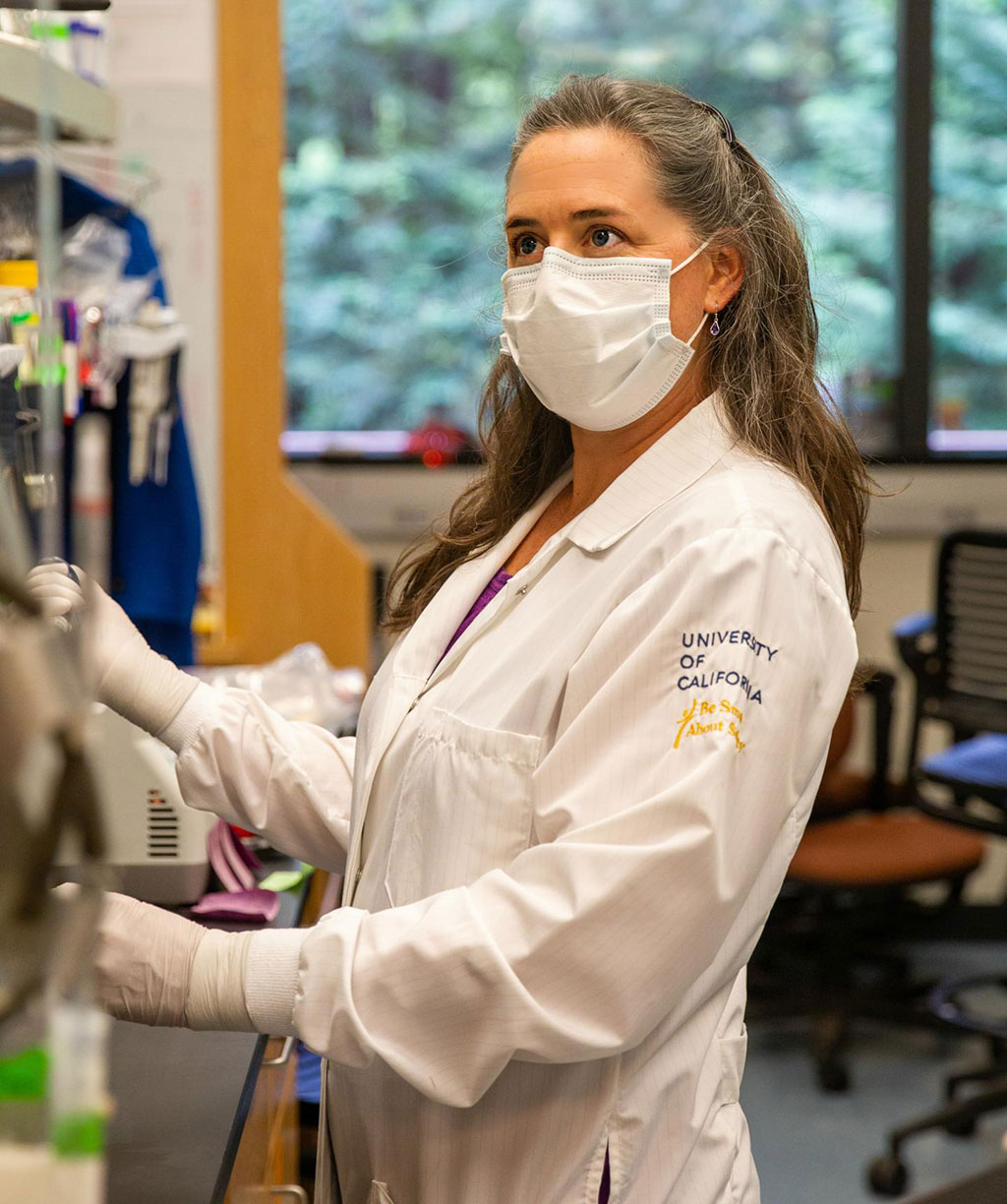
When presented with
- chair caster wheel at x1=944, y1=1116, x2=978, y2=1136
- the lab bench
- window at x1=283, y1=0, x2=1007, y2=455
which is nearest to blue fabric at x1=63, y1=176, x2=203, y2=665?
the lab bench

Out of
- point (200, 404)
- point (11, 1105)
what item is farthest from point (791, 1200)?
point (11, 1105)

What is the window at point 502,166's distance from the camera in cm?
488

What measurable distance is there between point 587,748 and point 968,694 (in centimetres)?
246

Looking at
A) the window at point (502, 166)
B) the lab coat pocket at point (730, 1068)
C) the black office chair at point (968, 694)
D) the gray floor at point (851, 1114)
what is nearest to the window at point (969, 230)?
the window at point (502, 166)

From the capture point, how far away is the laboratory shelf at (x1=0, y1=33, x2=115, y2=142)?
53.3 inches

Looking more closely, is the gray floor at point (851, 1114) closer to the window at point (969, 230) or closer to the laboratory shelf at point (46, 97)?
the window at point (969, 230)

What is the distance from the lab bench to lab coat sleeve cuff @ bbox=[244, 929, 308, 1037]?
12cm

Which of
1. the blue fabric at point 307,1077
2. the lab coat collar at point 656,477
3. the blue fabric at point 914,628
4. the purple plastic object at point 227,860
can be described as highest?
the lab coat collar at point 656,477

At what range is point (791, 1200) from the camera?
2.89 meters

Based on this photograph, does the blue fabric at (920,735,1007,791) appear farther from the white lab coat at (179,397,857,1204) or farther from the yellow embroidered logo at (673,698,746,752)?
the yellow embroidered logo at (673,698,746,752)

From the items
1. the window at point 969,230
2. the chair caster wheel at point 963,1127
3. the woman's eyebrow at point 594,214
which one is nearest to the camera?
the woman's eyebrow at point 594,214

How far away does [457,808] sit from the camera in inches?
49.2

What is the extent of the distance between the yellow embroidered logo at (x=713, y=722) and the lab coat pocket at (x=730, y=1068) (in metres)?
0.33

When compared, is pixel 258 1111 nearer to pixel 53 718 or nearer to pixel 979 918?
pixel 53 718
